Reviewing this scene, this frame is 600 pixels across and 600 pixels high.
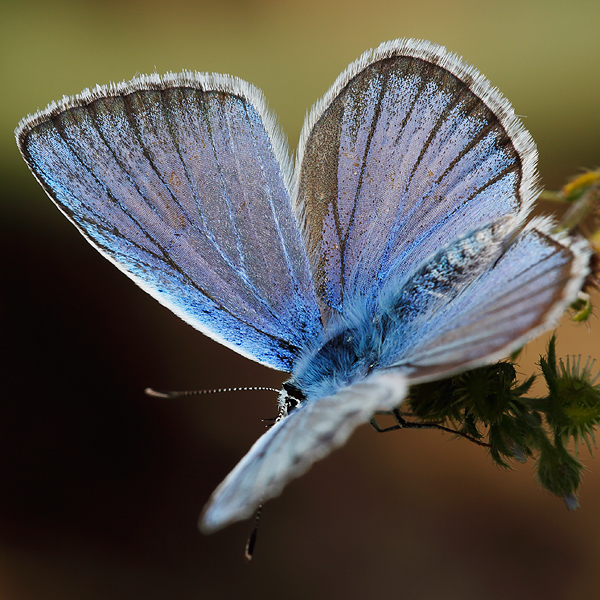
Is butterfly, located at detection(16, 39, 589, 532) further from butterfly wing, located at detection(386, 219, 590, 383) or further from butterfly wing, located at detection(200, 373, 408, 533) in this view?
butterfly wing, located at detection(200, 373, 408, 533)

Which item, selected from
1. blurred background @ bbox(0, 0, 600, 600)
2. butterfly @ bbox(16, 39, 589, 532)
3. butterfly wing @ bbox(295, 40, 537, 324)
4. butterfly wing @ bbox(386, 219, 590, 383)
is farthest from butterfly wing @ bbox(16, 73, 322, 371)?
blurred background @ bbox(0, 0, 600, 600)

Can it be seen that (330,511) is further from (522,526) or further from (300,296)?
(300,296)

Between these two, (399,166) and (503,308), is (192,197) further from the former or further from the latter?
(503,308)

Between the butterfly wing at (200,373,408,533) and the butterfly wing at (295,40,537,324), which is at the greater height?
the butterfly wing at (295,40,537,324)

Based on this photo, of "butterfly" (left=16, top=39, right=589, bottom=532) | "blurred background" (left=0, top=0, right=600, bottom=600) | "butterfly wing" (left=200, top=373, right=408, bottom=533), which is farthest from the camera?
"blurred background" (left=0, top=0, right=600, bottom=600)

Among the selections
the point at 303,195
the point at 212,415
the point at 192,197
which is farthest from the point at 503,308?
the point at 212,415

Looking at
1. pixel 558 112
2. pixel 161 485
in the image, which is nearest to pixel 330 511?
pixel 161 485

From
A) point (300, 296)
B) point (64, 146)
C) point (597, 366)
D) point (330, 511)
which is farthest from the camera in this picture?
point (330, 511)
